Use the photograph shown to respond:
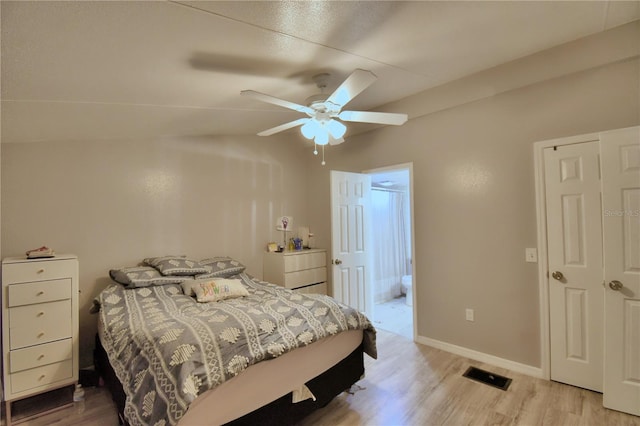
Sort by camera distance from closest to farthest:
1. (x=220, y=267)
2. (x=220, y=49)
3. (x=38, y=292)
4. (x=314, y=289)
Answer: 1. (x=220, y=49)
2. (x=38, y=292)
3. (x=220, y=267)
4. (x=314, y=289)

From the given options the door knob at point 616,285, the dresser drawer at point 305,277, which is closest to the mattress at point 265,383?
the dresser drawer at point 305,277

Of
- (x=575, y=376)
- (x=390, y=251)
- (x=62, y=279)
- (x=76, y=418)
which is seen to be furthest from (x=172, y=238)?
(x=575, y=376)

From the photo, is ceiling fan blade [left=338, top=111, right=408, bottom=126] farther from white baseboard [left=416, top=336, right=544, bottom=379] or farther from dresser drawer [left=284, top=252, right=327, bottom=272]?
white baseboard [left=416, top=336, right=544, bottom=379]

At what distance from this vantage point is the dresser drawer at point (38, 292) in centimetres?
219

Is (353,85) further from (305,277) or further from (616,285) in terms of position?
(305,277)

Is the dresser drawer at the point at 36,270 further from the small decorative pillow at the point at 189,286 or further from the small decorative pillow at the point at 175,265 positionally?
the small decorative pillow at the point at 189,286

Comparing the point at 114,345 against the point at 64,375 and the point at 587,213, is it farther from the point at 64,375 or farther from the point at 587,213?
the point at 587,213

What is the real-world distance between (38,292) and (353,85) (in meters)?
2.77

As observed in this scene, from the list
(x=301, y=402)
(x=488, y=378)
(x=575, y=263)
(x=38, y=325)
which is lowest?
(x=488, y=378)

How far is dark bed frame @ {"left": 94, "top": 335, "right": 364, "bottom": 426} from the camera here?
1.79 m

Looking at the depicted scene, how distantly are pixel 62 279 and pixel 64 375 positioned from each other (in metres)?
0.76

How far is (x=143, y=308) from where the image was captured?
7.55 ft

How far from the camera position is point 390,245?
5.56 m

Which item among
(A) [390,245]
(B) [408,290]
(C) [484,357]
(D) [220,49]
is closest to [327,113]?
(D) [220,49]
